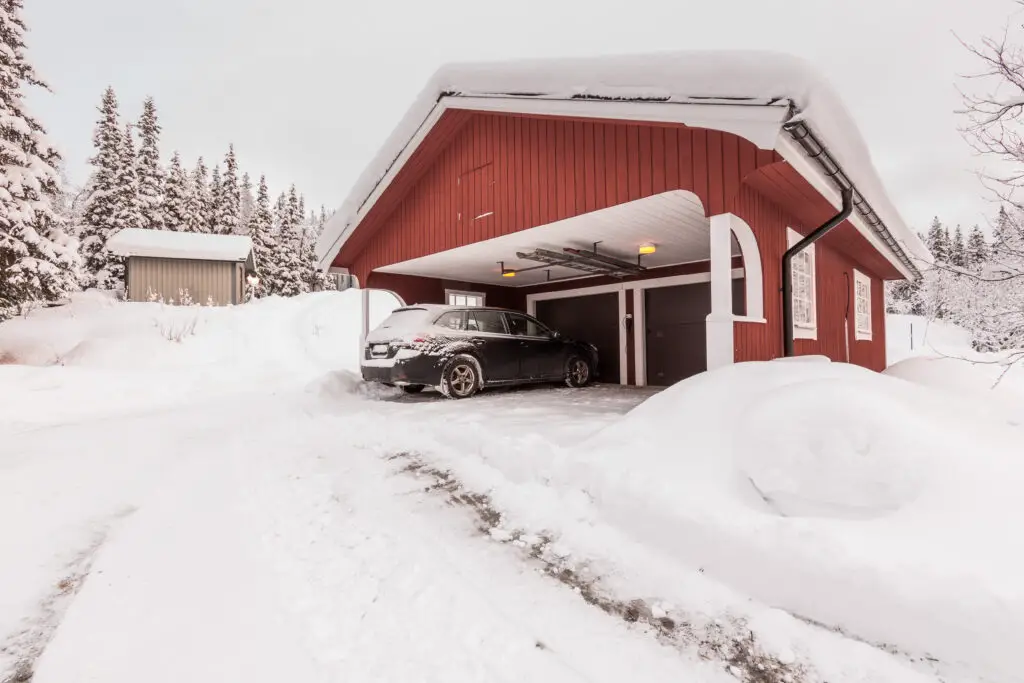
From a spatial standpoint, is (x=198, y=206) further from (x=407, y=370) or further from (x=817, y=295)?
(x=817, y=295)

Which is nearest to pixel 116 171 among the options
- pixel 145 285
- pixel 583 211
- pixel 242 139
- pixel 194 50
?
pixel 145 285

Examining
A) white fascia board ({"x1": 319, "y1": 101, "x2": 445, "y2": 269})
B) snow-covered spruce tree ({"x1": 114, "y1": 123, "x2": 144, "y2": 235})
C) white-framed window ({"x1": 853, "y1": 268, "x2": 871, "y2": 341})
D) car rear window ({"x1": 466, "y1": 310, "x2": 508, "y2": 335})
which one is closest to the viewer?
white fascia board ({"x1": 319, "y1": 101, "x2": 445, "y2": 269})

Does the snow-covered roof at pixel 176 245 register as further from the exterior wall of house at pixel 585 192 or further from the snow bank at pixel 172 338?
the exterior wall of house at pixel 585 192

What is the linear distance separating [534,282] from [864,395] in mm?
9370

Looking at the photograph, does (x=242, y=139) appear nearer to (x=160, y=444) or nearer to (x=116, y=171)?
(x=116, y=171)

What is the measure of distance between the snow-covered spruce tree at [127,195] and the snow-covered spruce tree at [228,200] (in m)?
9.49

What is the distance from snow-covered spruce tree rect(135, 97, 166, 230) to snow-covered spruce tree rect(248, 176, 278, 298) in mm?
5872

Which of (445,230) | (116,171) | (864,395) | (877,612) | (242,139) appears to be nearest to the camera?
(877,612)

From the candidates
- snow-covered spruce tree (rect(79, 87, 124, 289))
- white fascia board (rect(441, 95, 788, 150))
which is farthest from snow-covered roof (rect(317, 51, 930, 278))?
snow-covered spruce tree (rect(79, 87, 124, 289))

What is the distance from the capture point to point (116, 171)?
24359 mm

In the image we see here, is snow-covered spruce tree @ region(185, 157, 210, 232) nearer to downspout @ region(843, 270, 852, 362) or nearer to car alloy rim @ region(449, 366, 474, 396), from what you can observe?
car alloy rim @ region(449, 366, 474, 396)

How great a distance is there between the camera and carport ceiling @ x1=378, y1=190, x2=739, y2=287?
242 inches

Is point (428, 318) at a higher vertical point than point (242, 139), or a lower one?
lower

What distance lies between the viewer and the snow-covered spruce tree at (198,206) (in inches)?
1166
